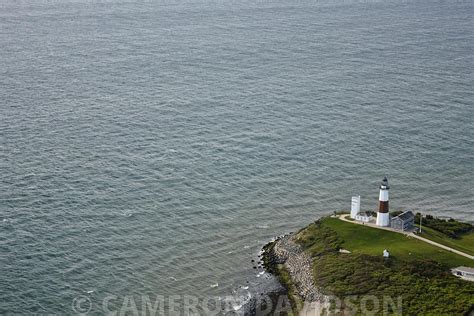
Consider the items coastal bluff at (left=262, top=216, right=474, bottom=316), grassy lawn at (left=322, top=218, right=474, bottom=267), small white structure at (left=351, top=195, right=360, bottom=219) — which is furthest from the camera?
small white structure at (left=351, top=195, right=360, bottom=219)

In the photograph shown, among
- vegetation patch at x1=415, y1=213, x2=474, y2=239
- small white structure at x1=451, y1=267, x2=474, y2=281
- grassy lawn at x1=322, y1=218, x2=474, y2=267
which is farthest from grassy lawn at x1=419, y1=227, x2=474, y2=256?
small white structure at x1=451, y1=267, x2=474, y2=281

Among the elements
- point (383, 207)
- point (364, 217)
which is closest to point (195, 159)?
point (364, 217)

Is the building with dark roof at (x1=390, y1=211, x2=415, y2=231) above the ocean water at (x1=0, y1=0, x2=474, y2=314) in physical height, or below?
above

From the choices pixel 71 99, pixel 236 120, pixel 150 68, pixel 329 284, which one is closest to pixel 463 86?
pixel 236 120

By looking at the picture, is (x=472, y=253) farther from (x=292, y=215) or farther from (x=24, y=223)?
(x=24, y=223)

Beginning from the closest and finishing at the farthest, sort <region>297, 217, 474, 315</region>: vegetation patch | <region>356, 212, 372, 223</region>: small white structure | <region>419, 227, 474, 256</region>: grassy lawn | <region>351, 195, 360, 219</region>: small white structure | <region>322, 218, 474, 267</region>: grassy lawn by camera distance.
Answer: <region>297, 217, 474, 315</region>: vegetation patch
<region>322, 218, 474, 267</region>: grassy lawn
<region>419, 227, 474, 256</region>: grassy lawn
<region>356, 212, 372, 223</region>: small white structure
<region>351, 195, 360, 219</region>: small white structure

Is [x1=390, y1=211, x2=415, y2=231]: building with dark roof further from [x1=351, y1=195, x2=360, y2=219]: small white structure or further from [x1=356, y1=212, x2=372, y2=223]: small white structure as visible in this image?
[x1=351, y1=195, x2=360, y2=219]: small white structure

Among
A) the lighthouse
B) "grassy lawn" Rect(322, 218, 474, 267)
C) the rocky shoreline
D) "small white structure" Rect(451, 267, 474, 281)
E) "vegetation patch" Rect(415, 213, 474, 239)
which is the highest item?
the lighthouse

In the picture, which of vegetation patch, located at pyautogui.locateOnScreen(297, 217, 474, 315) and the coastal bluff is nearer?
→ vegetation patch, located at pyautogui.locateOnScreen(297, 217, 474, 315)

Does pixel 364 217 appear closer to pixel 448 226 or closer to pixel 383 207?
pixel 383 207
